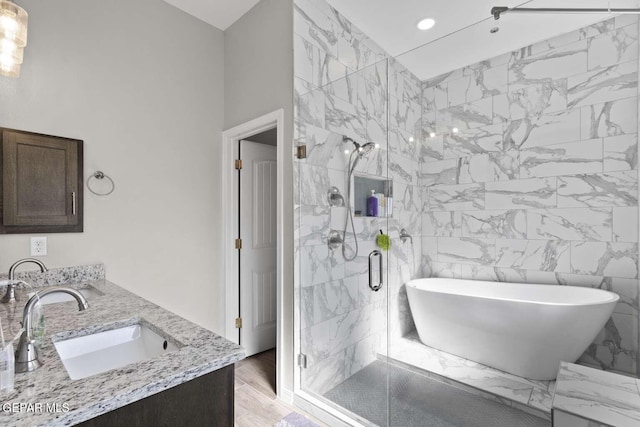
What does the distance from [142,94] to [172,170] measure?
1.97 ft

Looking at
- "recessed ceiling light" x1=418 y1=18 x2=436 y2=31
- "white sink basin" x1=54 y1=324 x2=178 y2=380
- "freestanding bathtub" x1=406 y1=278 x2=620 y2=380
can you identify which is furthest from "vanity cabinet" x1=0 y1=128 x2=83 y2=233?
"recessed ceiling light" x1=418 y1=18 x2=436 y2=31

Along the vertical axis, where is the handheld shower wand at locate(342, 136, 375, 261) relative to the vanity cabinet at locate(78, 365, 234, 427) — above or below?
above

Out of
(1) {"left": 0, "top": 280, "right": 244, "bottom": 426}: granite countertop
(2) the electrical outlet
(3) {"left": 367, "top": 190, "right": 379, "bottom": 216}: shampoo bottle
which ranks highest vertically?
(3) {"left": 367, "top": 190, "right": 379, "bottom": 216}: shampoo bottle

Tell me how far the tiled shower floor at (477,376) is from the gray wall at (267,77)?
2.98 feet

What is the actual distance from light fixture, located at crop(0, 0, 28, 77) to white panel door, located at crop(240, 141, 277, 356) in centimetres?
166

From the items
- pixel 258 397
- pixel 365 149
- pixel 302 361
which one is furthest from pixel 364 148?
pixel 258 397

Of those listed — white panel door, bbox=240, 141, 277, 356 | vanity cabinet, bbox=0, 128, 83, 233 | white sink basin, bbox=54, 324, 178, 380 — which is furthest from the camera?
white panel door, bbox=240, 141, 277, 356

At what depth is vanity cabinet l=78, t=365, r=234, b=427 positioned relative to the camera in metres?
0.75

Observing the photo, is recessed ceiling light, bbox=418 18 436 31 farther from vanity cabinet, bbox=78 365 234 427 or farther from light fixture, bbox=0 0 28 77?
vanity cabinet, bbox=78 365 234 427

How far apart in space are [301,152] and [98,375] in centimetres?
173

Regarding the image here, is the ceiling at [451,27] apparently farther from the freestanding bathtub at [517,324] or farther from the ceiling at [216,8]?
the freestanding bathtub at [517,324]

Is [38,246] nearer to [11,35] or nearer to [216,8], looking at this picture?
[11,35]

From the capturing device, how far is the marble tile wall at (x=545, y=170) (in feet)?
6.81

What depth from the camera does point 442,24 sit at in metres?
2.63
